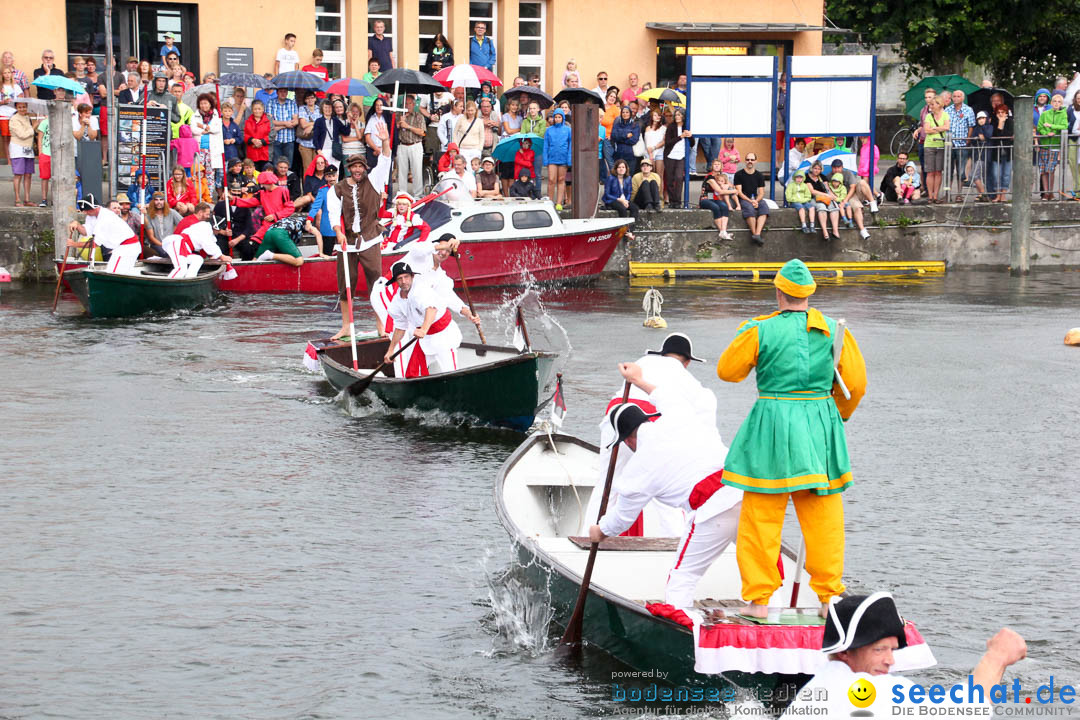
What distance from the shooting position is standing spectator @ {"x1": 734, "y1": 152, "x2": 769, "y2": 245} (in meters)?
28.0

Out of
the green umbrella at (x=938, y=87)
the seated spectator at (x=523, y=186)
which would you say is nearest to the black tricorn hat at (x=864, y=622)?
the seated spectator at (x=523, y=186)

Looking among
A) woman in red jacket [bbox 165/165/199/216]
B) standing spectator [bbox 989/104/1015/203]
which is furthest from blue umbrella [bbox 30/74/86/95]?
standing spectator [bbox 989/104/1015/203]

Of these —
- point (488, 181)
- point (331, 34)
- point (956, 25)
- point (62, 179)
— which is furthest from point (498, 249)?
point (956, 25)

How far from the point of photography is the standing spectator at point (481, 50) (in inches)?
1256

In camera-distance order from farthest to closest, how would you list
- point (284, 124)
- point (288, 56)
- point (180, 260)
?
point (288, 56), point (284, 124), point (180, 260)

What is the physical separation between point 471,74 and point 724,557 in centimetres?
2042

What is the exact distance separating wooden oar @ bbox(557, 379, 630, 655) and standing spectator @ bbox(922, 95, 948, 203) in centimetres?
2077

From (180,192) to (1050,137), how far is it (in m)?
16.4

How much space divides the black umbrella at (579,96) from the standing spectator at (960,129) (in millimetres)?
6700

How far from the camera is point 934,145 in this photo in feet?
92.2

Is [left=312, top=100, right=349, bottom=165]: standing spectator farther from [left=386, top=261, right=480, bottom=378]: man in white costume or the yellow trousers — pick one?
the yellow trousers

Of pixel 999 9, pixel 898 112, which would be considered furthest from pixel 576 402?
pixel 898 112

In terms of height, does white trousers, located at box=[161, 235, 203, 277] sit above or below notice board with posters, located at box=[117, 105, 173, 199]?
below

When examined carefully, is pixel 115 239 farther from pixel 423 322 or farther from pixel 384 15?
pixel 384 15
